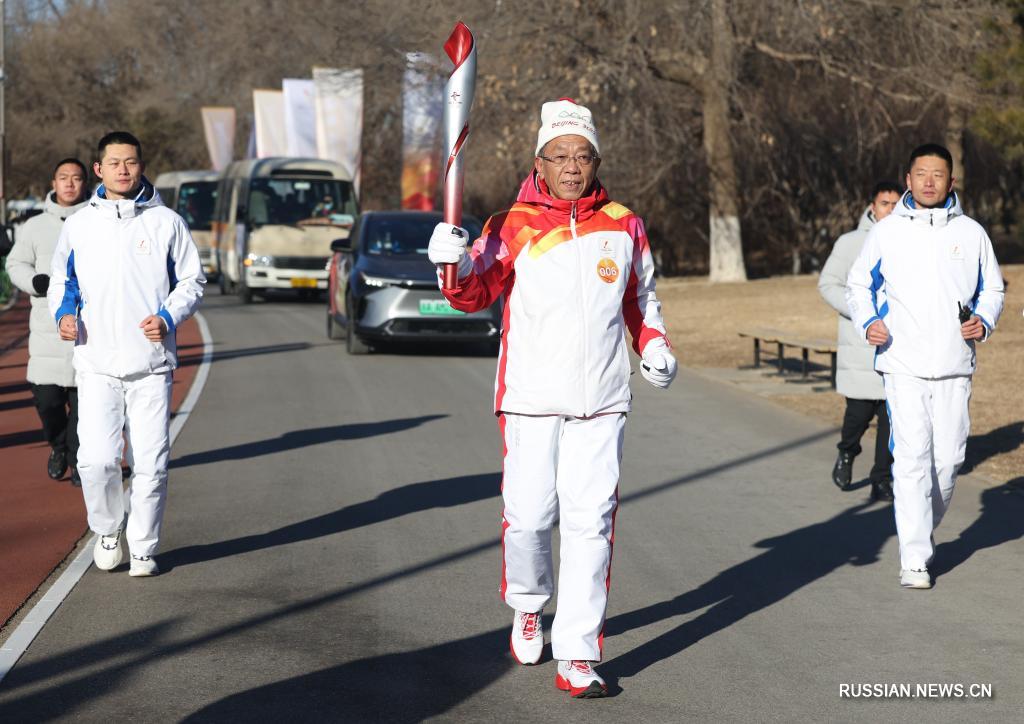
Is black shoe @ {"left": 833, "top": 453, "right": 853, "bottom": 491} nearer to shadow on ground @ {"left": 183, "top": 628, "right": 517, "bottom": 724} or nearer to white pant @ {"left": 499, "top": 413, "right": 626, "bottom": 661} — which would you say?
shadow on ground @ {"left": 183, "top": 628, "right": 517, "bottom": 724}

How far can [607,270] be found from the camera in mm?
5430

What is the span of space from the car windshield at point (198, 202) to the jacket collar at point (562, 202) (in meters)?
33.8

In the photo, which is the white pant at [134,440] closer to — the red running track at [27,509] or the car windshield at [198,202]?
the red running track at [27,509]

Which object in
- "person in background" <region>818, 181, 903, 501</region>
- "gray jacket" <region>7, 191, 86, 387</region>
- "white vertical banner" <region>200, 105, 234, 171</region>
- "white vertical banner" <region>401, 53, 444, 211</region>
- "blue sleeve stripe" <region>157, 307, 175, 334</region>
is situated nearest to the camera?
"blue sleeve stripe" <region>157, 307, 175, 334</region>

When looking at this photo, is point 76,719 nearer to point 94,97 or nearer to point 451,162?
point 451,162

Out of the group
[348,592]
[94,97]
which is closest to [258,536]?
[348,592]

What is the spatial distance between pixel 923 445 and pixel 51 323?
5.37 m

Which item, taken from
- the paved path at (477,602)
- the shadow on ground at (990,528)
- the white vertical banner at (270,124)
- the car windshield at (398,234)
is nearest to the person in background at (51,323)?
the paved path at (477,602)

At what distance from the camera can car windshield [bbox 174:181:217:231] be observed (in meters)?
38.8

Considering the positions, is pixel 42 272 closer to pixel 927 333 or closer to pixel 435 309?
pixel 927 333

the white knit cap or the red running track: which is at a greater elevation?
the white knit cap

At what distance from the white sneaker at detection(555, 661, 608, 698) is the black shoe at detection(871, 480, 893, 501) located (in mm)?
4577

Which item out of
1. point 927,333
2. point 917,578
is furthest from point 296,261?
point 917,578

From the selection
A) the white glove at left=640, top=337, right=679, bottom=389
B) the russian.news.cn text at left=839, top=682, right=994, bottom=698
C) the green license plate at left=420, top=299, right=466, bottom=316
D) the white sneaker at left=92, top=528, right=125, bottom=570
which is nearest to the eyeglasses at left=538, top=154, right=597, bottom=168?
the white glove at left=640, top=337, right=679, bottom=389
